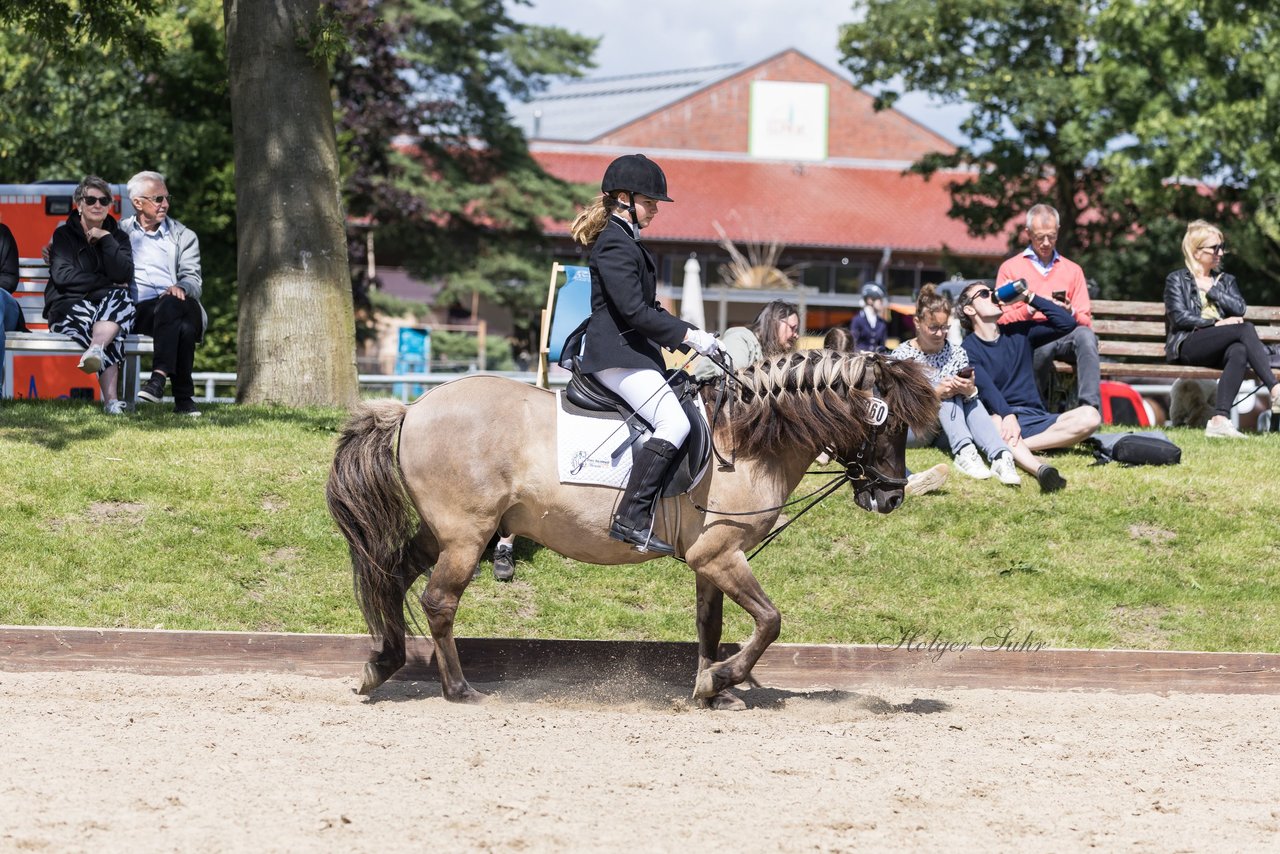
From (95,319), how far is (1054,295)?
7288 millimetres

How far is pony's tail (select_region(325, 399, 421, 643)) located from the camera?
670 centimetres

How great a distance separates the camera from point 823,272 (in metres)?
39.2

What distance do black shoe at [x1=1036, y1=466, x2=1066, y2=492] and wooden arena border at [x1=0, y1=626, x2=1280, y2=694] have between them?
2.13 meters

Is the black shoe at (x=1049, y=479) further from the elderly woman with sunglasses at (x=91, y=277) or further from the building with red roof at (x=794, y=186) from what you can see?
the building with red roof at (x=794, y=186)

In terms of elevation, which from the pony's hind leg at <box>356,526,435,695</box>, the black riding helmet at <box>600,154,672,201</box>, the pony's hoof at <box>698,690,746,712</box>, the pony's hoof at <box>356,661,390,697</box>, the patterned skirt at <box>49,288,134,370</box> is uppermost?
the black riding helmet at <box>600,154,672,201</box>

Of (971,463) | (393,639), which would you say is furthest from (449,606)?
(971,463)

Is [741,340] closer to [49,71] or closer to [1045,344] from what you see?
[1045,344]

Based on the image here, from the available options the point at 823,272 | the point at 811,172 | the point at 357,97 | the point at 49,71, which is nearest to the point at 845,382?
the point at 49,71

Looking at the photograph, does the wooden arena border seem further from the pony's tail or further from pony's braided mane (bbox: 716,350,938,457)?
pony's braided mane (bbox: 716,350,938,457)

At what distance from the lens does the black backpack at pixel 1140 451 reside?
1008 cm

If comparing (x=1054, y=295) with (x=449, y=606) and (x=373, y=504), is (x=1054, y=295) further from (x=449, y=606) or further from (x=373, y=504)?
(x=373, y=504)

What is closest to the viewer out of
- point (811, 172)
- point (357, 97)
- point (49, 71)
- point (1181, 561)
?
point (1181, 561)

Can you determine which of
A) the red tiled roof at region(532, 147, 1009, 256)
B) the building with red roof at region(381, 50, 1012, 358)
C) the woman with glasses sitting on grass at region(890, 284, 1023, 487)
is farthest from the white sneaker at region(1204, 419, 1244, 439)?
the red tiled roof at region(532, 147, 1009, 256)

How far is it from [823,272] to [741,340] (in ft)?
98.7
